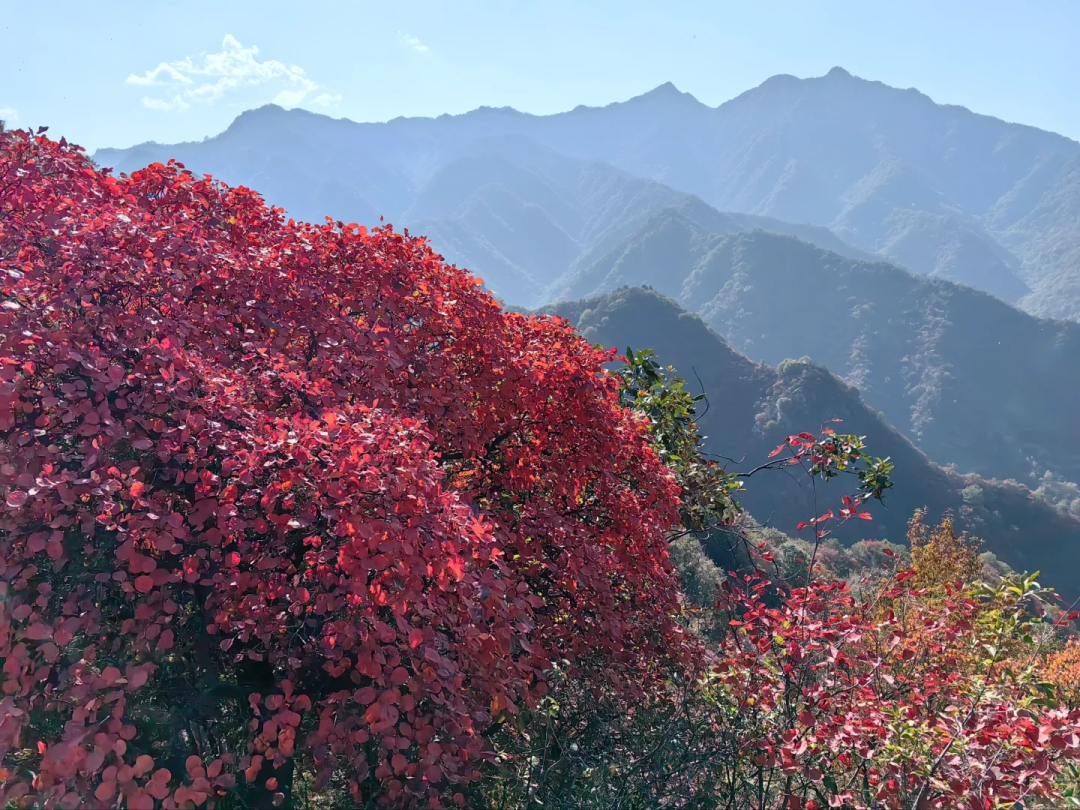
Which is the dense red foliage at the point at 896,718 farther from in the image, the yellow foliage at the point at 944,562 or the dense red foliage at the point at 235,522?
the yellow foliage at the point at 944,562

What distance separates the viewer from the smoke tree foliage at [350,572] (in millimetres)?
2941

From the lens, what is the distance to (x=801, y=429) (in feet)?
276

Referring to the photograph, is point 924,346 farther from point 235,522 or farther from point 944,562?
point 235,522

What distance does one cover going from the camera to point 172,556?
10.8 feet

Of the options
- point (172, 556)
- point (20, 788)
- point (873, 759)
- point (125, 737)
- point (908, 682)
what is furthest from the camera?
point (908, 682)

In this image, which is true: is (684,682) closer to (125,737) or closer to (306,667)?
(306,667)

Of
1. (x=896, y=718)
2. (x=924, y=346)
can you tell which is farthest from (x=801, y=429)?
(x=896, y=718)

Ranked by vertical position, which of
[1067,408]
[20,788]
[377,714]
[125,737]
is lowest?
[20,788]

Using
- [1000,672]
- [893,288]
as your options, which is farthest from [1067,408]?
[1000,672]

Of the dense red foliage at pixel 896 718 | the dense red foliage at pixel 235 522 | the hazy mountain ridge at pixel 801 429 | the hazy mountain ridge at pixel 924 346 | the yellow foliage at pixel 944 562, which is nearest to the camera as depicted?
the dense red foliage at pixel 235 522

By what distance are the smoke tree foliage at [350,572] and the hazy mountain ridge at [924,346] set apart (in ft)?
433

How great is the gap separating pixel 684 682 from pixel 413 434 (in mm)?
3121

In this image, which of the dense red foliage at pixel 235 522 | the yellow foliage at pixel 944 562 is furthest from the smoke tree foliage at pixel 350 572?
the yellow foliage at pixel 944 562

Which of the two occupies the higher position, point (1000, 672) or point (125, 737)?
point (1000, 672)
